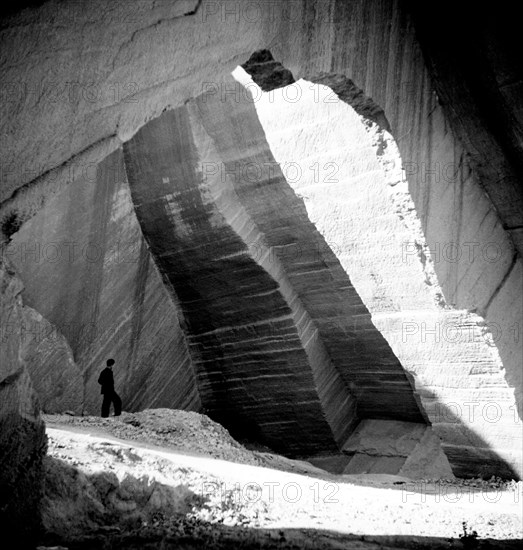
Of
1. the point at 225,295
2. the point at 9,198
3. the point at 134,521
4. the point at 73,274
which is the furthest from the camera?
the point at 225,295

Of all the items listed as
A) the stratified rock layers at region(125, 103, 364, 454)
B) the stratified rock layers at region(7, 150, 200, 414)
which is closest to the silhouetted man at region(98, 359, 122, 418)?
the stratified rock layers at region(7, 150, 200, 414)

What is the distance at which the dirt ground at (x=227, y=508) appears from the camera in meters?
3.43

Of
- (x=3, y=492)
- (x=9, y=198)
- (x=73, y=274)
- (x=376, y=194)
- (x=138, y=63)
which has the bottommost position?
(x=3, y=492)

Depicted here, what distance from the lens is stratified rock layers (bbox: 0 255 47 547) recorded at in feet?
10.1

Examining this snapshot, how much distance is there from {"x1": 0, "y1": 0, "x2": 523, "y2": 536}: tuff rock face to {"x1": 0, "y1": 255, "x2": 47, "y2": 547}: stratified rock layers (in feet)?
0.09

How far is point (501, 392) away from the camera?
18.4 feet

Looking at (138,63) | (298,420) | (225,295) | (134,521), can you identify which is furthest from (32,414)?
(298,420)

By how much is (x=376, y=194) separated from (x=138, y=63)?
2.50 meters

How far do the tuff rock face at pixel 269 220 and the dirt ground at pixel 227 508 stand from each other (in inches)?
19.5

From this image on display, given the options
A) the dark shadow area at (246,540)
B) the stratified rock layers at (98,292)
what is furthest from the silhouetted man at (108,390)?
the dark shadow area at (246,540)

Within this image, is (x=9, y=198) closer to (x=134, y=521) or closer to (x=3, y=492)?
(x=3, y=492)

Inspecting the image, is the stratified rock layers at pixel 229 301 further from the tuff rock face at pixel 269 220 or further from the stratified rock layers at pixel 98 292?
the stratified rock layers at pixel 98 292

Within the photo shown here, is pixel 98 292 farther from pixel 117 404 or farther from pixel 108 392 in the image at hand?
pixel 117 404

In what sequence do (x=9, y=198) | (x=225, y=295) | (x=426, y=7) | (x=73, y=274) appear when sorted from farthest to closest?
(x=225, y=295) < (x=73, y=274) < (x=426, y=7) < (x=9, y=198)
